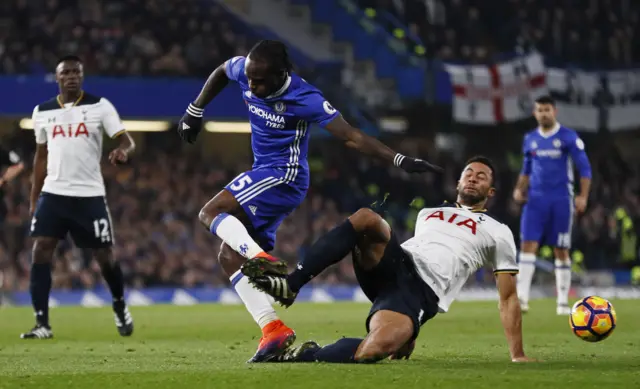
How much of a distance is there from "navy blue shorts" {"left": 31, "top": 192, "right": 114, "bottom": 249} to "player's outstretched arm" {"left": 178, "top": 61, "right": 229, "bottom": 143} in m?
2.88

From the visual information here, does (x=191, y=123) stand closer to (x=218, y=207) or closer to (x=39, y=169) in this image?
(x=218, y=207)

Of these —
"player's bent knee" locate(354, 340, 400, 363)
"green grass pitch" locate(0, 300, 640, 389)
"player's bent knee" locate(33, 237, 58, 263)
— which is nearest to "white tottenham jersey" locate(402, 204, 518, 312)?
"green grass pitch" locate(0, 300, 640, 389)

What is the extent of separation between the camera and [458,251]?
8.24 m

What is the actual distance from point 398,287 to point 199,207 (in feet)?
55.9

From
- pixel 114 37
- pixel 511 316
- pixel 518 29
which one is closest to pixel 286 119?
pixel 511 316

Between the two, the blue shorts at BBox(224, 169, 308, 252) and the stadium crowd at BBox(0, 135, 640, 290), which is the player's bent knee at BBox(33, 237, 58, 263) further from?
the stadium crowd at BBox(0, 135, 640, 290)

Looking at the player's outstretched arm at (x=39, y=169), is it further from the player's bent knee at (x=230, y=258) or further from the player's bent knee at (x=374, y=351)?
the player's bent knee at (x=374, y=351)

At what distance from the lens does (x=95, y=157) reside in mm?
11430

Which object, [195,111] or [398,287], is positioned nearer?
[398,287]

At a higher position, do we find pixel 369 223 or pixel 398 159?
pixel 398 159

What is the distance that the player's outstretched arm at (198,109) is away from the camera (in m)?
8.73

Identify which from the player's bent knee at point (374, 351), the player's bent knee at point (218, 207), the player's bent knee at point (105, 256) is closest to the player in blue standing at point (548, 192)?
the player's bent knee at point (105, 256)

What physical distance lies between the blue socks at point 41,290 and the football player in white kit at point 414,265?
4.05 m

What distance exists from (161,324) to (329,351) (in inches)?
256
